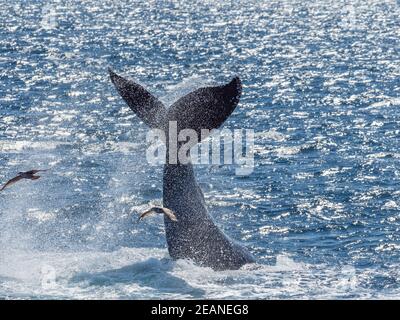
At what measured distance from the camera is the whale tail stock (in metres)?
19.1

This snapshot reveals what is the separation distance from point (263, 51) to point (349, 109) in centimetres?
3554

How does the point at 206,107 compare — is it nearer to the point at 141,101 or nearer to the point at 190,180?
the point at 141,101

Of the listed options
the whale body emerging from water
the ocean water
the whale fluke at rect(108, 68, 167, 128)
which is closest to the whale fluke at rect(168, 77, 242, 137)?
the whale body emerging from water

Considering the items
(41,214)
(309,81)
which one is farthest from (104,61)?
(41,214)

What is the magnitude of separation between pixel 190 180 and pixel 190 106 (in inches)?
65.6

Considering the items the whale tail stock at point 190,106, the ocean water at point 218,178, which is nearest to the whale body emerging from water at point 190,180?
the whale tail stock at point 190,106

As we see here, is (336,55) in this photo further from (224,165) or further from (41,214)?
(41,214)

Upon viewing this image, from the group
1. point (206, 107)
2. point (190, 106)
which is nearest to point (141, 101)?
point (190, 106)

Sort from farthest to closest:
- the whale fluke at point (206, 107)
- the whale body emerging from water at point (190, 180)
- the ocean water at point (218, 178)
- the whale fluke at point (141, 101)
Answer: the ocean water at point (218, 178), the whale fluke at point (141, 101), the whale body emerging from water at point (190, 180), the whale fluke at point (206, 107)

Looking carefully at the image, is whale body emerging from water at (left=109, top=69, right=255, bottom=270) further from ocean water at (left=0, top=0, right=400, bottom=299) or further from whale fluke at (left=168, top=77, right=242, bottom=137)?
ocean water at (left=0, top=0, right=400, bottom=299)

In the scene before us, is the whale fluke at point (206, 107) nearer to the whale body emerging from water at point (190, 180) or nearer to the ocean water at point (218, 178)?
the whale body emerging from water at point (190, 180)

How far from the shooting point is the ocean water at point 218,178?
21078 millimetres

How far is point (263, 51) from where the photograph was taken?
85.6 meters

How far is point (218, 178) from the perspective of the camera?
112 ft
